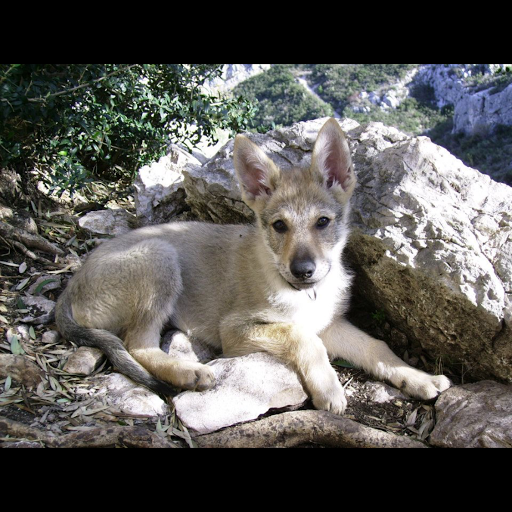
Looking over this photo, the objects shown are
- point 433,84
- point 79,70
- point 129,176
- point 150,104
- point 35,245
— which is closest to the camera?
point 79,70

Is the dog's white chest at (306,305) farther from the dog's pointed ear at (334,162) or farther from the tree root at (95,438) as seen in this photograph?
the tree root at (95,438)

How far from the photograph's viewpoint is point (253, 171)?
4359mm

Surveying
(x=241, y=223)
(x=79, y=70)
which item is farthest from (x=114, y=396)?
(x=79, y=70)

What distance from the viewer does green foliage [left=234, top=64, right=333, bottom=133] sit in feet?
24.4

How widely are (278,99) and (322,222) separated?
4591 mm

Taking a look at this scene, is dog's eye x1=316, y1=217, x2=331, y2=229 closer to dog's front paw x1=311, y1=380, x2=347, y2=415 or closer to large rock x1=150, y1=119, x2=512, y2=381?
large rock x1=150, y1=119, x2=512, y2=381

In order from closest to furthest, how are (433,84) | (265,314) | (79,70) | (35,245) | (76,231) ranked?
(265,314)
(79,70)
(35,245)
(76,231)
(433,84)

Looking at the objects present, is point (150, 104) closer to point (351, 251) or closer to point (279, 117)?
point (279, 117)

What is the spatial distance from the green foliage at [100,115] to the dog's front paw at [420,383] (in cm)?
416

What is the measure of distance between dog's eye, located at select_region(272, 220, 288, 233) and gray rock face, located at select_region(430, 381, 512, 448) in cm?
187

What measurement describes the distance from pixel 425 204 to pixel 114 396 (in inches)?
122

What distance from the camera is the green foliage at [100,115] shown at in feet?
15.4

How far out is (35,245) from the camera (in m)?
5.57

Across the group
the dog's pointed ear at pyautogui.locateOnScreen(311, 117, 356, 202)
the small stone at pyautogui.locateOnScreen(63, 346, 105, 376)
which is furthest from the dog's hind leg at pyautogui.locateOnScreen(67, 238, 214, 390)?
the dog's pointed ear at pyautogui.locateOnScreen(311, 117, 356, 202)
